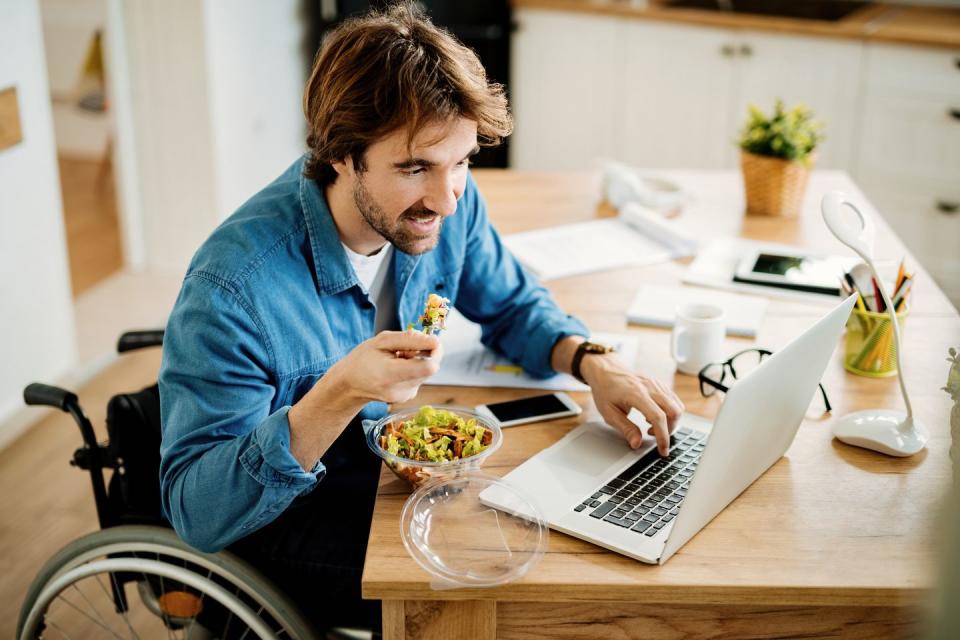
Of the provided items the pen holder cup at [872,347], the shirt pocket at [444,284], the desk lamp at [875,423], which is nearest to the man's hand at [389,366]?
the shirt pocket at [444,284]

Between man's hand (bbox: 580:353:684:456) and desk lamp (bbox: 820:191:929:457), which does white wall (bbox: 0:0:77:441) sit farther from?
desk lamp (bbox: 820:191:929:457)

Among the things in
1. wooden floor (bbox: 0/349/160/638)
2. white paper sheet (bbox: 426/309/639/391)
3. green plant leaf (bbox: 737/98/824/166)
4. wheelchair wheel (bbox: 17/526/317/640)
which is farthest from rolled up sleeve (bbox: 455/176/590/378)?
wooden floor (bbox: 0/349/160/638)

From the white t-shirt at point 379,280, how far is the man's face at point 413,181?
0.34 ft

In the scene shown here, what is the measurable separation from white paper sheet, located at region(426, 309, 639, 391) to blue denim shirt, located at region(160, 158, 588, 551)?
33 mm

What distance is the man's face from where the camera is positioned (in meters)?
1.44

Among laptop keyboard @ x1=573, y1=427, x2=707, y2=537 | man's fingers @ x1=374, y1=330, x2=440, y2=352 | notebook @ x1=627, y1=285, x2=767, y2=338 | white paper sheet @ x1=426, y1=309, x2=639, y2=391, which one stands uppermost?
man's fingers @ x1=374, y1=330, x2=440, y2=352

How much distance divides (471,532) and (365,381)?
9.3 inches

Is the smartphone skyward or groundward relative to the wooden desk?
skyward

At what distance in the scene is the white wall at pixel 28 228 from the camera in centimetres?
283

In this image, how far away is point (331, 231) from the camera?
1.54 meters

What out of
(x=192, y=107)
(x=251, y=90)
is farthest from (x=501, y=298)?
(x=251, y=90)

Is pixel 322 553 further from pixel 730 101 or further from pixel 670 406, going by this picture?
pixel 730 101

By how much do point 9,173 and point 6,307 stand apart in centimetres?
38

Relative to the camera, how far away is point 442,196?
1.48m
